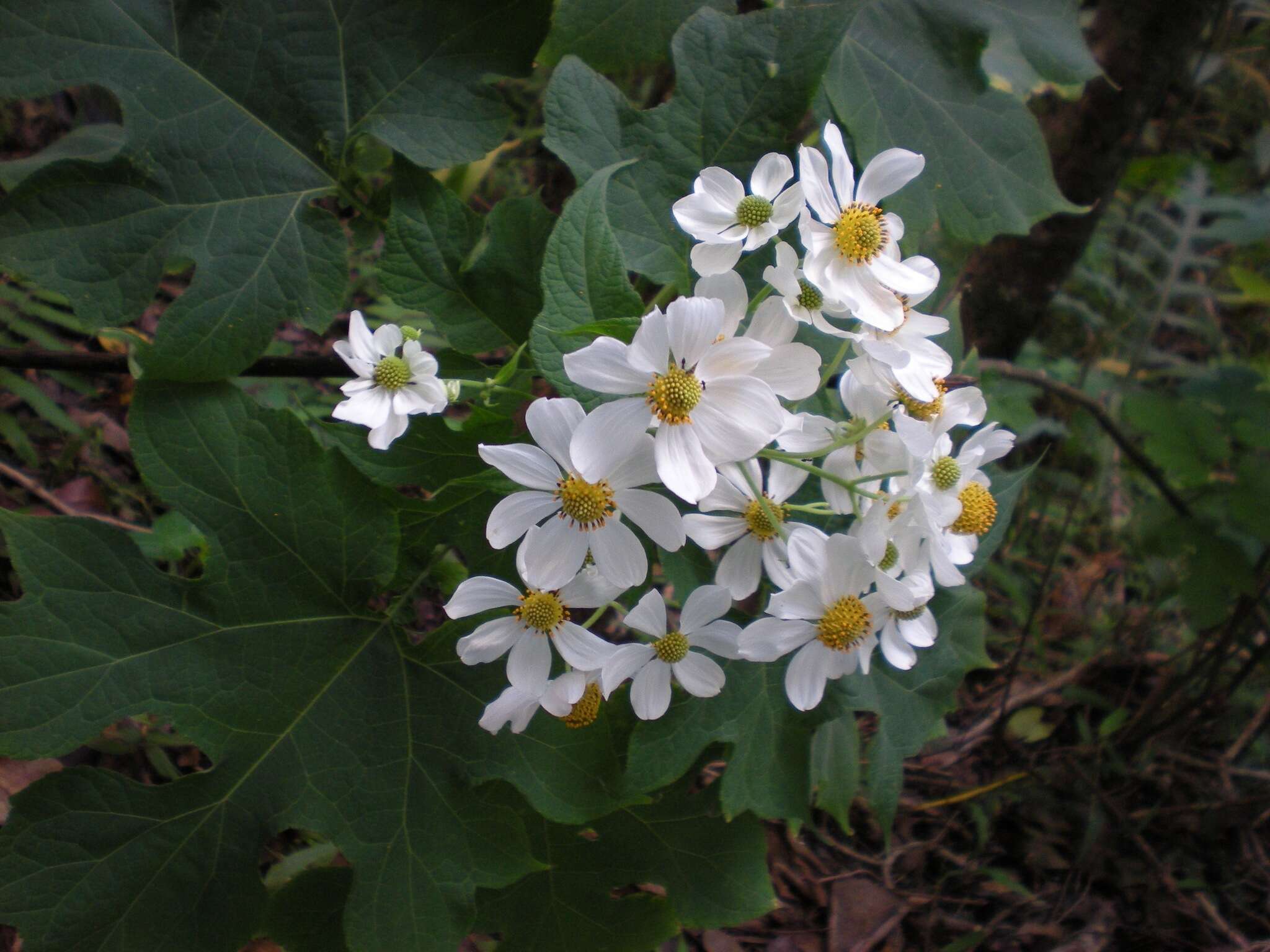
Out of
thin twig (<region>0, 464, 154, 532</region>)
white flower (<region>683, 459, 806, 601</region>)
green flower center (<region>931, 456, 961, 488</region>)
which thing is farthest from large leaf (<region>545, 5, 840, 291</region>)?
thin twig (<region>0, 464, 154, 532</region>)

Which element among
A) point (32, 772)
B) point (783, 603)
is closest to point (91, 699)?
point (32, 772)

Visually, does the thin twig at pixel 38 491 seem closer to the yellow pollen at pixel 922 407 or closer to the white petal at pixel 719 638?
the white petal at pixel 719 638

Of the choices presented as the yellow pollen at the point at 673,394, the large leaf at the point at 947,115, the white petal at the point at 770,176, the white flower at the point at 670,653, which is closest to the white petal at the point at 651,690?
the white flower at the point at 670,653

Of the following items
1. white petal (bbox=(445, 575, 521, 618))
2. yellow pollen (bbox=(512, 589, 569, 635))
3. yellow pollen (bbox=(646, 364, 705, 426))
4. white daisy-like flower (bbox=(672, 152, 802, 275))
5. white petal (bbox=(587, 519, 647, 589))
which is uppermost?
white daisy-like flower (bbox=(672, 152, 802, 275))

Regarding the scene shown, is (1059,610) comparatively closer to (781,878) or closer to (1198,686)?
(1198,686)

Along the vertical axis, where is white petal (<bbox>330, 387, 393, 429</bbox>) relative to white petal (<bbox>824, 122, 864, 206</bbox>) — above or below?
below

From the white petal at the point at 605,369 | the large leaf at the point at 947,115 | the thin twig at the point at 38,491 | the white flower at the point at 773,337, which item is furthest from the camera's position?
the thin twig at the point at 38,491

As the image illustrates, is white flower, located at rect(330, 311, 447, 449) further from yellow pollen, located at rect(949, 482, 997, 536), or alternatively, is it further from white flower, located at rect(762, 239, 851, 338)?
yellow pollen, located at rect(949, 482, 997, 536)

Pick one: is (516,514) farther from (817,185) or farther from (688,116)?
(688,116)
